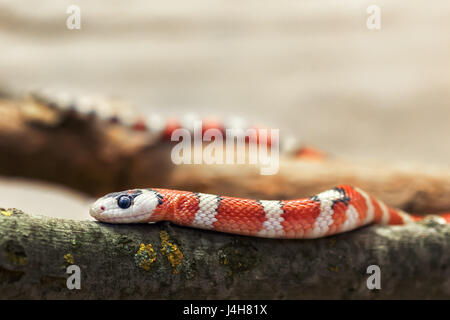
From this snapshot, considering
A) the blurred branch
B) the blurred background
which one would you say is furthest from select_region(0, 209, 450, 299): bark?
the blurred background

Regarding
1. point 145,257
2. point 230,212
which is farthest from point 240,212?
point 145,257

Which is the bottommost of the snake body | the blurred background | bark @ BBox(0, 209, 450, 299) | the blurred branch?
bark @ BBox(0, 209, 450, 299)

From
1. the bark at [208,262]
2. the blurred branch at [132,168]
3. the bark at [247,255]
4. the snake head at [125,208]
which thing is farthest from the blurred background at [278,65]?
the snake head at [125,208]

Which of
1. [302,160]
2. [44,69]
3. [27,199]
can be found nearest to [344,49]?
[302,160]

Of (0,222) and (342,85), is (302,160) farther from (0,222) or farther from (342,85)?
(0,222)

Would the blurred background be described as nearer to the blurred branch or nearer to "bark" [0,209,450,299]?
the blurred branch

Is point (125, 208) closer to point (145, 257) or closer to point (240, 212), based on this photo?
point (145, 257)

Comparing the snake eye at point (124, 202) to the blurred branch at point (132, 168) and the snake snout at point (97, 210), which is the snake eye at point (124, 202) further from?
the blurred branch at point (132, 168)
